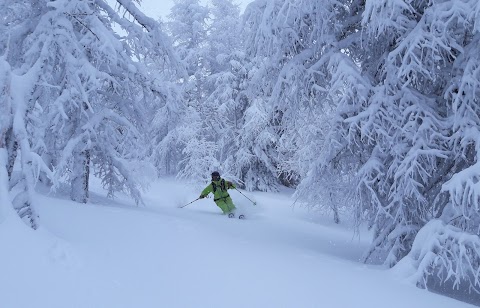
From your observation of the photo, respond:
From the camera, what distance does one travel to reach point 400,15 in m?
6.15

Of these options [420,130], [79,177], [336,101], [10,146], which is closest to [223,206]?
[79,177]

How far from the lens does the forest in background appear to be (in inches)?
202

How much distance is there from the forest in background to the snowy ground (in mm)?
482

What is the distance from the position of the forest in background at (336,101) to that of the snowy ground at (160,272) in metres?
0.48

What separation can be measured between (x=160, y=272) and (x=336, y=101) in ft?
17.1

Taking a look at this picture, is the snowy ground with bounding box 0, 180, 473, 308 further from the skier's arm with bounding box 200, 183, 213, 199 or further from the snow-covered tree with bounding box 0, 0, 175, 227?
the skier's arm with bounding box 200, 183, 213, 199

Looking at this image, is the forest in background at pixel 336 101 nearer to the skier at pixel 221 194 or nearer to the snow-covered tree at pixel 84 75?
the snow-covered tree at pixel 84 75

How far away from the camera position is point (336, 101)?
7770mm

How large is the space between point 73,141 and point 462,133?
6513 millimetres

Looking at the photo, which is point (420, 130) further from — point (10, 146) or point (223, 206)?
point (223, 206)

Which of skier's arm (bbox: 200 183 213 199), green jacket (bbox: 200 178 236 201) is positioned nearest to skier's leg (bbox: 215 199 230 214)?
green jacket (bbox: 200 178 236 201)

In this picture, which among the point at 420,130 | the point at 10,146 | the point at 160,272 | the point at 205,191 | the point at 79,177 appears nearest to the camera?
the point at 160,272

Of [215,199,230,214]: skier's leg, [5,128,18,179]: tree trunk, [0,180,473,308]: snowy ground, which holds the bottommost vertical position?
[215,199,230,214]: skier's leg

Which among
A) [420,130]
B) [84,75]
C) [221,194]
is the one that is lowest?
[221,194]
